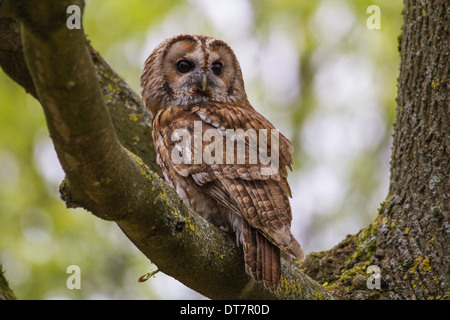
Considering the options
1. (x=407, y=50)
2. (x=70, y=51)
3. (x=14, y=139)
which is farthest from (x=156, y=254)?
(x=14, y=139)

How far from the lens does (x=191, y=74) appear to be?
463cm

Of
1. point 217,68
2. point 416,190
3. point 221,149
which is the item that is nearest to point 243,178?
point 221,149

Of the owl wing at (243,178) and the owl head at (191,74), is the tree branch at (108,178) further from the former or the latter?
the owl head at (191,74)

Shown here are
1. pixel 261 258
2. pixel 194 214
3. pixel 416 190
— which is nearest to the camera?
pixel 194 214

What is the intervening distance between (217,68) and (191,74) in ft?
0.91

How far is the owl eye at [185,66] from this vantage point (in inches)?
185

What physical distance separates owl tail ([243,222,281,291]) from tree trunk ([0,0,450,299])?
9cm

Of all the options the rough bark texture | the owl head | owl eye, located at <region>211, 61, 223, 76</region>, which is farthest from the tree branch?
owl eye, located at <region>211, 61, 223, 76</region>

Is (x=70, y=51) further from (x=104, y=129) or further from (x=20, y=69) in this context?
(x=20, y=69)

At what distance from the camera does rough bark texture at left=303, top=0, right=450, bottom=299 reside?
3.73 metres

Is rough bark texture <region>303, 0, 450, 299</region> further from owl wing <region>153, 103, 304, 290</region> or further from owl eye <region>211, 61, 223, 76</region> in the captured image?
owl eye <region>211, 61, 223, 76</region>

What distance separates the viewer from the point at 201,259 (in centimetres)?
297

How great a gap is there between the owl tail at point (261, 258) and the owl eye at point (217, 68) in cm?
176

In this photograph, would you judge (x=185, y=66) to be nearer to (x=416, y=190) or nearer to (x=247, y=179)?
(x=247, y=179)
